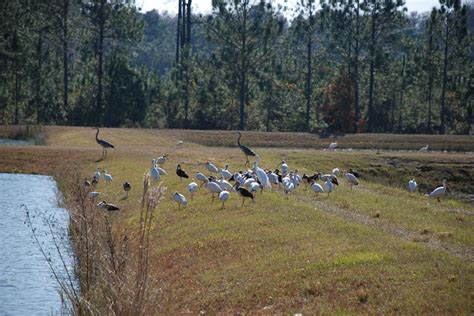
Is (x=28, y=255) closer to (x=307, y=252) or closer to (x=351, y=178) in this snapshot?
(x=307, y=252)

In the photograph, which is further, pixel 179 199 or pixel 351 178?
pixel 351 178

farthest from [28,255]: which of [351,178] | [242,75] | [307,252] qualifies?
[242,75]

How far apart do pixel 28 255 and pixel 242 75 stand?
54025 millimetres

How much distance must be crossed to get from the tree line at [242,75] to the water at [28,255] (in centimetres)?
3948

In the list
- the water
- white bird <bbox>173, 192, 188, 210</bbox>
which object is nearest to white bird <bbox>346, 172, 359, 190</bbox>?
white bird <bbox>173, 192, 188, 210</bbox>

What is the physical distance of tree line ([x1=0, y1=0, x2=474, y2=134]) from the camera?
75938 millimetres

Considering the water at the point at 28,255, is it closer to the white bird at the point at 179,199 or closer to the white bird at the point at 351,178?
the white bird at the point at 179,199

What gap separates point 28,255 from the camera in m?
23.8

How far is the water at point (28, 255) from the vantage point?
Answer: 63.5 ft

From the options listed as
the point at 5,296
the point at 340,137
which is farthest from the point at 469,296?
the point at 340,137

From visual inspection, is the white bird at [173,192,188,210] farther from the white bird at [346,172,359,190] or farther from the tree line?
the tree line

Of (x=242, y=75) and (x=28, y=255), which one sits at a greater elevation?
(x=242, y=75)

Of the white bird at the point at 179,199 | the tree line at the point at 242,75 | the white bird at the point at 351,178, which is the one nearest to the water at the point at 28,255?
the white bird at the point at 179,199

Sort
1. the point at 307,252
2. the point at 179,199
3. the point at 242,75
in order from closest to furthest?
1. the point at 307,252
2. the point at 179,199
3. the point at 242,75
